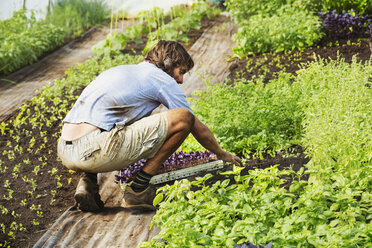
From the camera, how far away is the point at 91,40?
8.66m

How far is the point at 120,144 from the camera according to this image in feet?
11.0

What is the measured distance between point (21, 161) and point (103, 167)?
4.78ft

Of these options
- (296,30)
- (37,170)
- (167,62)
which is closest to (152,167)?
(167,62)

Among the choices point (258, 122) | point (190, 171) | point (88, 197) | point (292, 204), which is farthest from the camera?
point (258, 122)

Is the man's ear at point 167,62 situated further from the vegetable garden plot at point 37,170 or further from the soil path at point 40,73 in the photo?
the soil path at point 40,73

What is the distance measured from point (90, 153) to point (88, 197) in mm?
332

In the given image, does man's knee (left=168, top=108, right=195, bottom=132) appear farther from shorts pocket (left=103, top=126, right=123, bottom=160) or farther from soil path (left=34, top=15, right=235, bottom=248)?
soil path (left=34, top=15, right=235, bottom=248)

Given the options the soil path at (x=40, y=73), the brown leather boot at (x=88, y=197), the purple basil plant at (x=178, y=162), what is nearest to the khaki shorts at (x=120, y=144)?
the brown leather boot at (x=88, y=197)

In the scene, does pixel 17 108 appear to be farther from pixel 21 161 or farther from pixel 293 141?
pixel 293 141

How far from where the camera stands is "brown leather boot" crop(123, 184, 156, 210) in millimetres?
3436

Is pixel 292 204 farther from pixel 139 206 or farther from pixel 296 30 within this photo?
pixel 296 30

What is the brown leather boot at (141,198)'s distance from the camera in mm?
3436

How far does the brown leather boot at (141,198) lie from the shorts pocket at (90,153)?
0.36m

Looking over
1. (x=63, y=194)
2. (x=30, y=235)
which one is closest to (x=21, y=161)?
(x=63, y=194)
